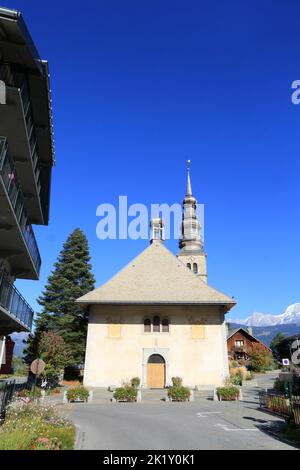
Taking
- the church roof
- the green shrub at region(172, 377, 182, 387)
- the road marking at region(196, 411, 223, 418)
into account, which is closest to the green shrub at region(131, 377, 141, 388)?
the green shrub at region(172, 377, 182, 387)

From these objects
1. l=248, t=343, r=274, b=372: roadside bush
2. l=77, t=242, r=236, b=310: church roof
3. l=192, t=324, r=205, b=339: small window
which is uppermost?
l=77, t=242, r=236, b=310: church roof

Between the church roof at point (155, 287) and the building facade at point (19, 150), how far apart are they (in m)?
13.7

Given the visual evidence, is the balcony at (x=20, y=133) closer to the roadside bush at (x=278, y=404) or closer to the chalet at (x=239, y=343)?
the roadside bush at (x=278, y=404)

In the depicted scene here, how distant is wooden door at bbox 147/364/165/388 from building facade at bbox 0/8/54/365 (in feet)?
50.0

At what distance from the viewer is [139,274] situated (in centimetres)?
3712

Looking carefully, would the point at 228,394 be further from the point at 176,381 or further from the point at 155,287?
the point at 155,287

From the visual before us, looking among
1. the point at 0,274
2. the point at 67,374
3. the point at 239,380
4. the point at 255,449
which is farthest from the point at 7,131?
the point at 239,380

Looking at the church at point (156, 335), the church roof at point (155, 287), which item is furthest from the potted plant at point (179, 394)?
the church roof at point (155, 287)

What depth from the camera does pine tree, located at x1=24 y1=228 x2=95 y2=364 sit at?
125ft

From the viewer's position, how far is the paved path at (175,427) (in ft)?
36.1

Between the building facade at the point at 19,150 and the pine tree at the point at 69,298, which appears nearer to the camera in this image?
the building facade at the point at 19,150

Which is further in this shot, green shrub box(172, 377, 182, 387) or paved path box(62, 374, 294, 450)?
green shrub box(172, 377, 182, 387)

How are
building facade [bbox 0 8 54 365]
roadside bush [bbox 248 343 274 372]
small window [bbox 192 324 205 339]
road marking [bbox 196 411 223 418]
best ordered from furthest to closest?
roadside bush [bbox 248 343 274 372], small window [bbox 192 324 205 339], road marking [bbox 196 411 223 418], building facade [bbox 0 8 54 365]

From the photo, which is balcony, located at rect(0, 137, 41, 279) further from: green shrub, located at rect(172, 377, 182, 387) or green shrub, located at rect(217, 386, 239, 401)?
green shrub, located at rect(172, 377, 182, 387)
